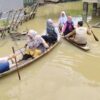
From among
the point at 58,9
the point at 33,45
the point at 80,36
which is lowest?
the point at 58,9

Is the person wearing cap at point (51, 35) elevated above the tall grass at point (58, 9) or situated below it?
above

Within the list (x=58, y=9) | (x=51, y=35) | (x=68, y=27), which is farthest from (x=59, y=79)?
(x=58, y=9)

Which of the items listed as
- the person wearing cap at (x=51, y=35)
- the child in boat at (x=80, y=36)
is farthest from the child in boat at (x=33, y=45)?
the child in boat at (x=80, y=36)

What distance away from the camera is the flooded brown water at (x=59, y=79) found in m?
9.77

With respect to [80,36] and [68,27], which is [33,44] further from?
[68,27]

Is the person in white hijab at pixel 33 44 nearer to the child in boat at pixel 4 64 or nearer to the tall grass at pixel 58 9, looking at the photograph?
the child in boat at pixel 4 64

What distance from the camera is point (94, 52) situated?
46.2 ft

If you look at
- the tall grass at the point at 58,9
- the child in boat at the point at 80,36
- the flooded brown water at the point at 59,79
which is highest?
the child in boat at the point at 80,36

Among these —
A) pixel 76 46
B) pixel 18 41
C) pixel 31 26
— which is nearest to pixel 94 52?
pixel 76 46

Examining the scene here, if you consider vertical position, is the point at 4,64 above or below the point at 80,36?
above

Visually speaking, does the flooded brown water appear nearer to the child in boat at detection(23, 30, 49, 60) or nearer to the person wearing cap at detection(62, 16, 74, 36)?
the child in boat at detection(23, 30, 49, 60)

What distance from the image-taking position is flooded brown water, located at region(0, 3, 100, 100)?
9.77 metres

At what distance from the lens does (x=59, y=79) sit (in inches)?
431

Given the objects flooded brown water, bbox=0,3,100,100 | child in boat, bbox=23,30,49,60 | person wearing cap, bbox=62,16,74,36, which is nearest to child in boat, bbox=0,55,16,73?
flooded brown water, bbox=0,3,100,100
